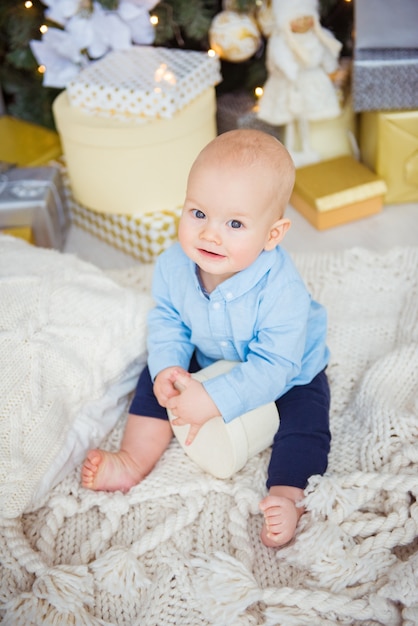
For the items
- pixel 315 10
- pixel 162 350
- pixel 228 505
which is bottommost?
pixel 228 505

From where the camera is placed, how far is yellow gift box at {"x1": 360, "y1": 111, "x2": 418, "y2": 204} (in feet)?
5.41

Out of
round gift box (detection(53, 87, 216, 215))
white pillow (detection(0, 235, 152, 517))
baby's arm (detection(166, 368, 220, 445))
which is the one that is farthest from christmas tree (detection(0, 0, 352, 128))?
baby's arm (detection(166, 368, 220, 445))

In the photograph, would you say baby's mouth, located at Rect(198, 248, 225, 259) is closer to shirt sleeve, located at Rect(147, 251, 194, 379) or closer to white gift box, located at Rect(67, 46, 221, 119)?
shirt sleeve, located at Rect(147, 251, 194, 379)

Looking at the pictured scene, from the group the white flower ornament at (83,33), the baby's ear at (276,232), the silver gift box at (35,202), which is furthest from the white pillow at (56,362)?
the white flower ornament at (83,33)

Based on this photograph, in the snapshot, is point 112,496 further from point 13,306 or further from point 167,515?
point 13,306

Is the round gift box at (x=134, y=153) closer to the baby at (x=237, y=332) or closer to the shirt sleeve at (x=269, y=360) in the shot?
the baby at (x=237, y=332)

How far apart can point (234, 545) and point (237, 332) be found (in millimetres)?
292

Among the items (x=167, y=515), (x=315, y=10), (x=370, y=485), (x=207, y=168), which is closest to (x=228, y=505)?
(x=167, y=515)

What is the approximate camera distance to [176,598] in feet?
2.74

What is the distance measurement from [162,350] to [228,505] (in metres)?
0.25

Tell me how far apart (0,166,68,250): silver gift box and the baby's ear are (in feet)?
2.42

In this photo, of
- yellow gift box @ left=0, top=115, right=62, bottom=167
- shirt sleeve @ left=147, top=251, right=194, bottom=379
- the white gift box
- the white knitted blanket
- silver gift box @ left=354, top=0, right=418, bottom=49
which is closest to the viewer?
the white knitted blanket

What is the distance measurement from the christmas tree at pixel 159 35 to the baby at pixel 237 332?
2.88ft

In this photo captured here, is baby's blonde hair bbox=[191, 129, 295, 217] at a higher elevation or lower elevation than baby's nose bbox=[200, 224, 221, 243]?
higher
